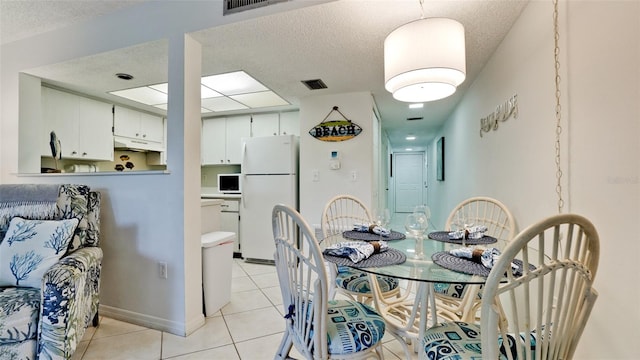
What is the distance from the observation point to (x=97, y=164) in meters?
3.90

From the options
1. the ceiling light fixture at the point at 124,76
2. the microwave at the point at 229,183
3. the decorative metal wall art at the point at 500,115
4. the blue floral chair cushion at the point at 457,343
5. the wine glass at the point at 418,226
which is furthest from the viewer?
the microwave at the point at 229,183

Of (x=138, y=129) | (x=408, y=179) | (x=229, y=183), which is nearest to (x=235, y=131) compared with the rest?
(x=229, y=183)

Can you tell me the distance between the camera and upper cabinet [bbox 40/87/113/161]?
310 cm

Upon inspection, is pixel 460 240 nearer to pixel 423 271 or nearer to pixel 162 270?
pixel 423 271

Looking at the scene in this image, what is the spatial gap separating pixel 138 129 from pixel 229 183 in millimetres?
1580

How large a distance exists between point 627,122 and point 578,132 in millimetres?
274

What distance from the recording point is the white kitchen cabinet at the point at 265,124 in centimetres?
423

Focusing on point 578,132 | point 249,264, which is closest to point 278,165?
point 249,264

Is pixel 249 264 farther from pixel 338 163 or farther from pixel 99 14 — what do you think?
pixel 99 14

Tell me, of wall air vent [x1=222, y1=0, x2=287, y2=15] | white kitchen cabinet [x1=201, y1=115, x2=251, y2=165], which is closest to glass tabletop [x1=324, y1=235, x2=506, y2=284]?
wall air vent [x1=222, y1=0, x2=287, y2=15]

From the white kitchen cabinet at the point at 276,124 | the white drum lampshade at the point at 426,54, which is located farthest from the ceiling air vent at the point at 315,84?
the white drum lampshade at the point at 426,54

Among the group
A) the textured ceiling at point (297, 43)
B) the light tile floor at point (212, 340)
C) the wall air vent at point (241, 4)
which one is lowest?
the light tile floor at point (212, 340)

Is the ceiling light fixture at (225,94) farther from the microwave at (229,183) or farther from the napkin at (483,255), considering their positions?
the napkin at (483,255)

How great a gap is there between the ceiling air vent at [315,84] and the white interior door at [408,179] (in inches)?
305
